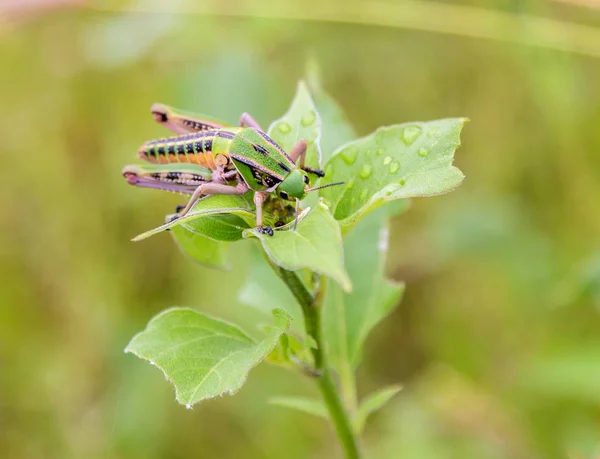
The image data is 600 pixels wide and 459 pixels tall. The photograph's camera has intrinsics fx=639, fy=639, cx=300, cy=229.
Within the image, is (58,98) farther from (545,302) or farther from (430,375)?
(545,302)

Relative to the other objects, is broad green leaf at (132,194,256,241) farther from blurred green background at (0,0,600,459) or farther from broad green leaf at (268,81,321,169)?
blurred green background at (0,0,600,459)

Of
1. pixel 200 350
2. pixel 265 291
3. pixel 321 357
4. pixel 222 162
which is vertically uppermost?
pixel 222 162

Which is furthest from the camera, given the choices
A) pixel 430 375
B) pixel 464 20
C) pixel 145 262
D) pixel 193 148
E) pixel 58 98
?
pixel 58 98

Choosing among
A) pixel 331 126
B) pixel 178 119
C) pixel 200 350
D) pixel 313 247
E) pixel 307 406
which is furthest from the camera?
pixel 331 126

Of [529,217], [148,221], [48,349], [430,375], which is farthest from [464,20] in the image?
[48,349]

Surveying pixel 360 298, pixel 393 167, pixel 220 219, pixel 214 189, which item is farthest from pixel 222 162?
pixel 360 298

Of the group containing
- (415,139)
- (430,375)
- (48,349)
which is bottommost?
(430,375)

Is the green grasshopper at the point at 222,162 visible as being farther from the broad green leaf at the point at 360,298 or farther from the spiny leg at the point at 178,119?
the broad green leaf at the point at 360,298

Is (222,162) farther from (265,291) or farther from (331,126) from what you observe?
(331,126)
